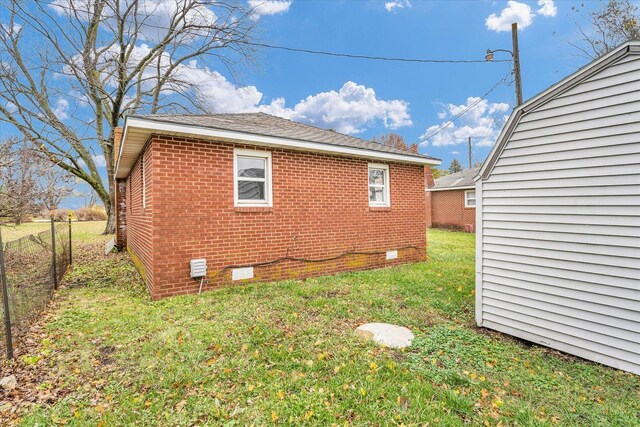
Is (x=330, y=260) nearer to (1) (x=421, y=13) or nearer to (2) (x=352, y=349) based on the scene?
(2) (x=352, y=349)

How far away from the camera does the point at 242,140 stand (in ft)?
20.1

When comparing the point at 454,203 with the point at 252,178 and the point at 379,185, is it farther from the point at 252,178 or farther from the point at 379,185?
the point at 252,178

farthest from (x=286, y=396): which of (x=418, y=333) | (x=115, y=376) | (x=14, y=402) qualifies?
(x=14, y=402)

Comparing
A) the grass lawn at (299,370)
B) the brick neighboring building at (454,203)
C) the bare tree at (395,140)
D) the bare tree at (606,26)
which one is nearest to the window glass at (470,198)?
the brick neighboring building at (454,203)

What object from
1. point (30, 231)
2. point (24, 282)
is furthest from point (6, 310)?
point (30, 231)

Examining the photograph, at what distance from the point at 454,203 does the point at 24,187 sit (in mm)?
22191

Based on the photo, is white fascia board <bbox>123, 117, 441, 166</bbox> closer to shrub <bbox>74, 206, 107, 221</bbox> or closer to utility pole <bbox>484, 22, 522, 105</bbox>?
utility pole <bbox>484, 22, 522, 105</bbox>

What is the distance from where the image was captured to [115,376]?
3.16 meters

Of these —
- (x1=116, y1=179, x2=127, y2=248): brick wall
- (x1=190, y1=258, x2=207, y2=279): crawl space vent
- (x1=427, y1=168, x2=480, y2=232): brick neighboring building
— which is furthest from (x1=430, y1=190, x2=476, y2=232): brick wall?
(x1=116, y1=179, x2=127, y2=248): brick wall

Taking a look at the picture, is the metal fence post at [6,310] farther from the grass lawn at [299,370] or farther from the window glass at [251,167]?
the window glass at [251,167]

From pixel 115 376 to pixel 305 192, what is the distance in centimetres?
504

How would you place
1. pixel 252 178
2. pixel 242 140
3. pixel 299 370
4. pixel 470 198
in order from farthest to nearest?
pixel 470 198 → pixel 252 178 → pixel 242 140 → pixel 299 370

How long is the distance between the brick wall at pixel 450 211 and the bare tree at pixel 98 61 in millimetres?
16003

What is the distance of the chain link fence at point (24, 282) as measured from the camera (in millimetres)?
3504
